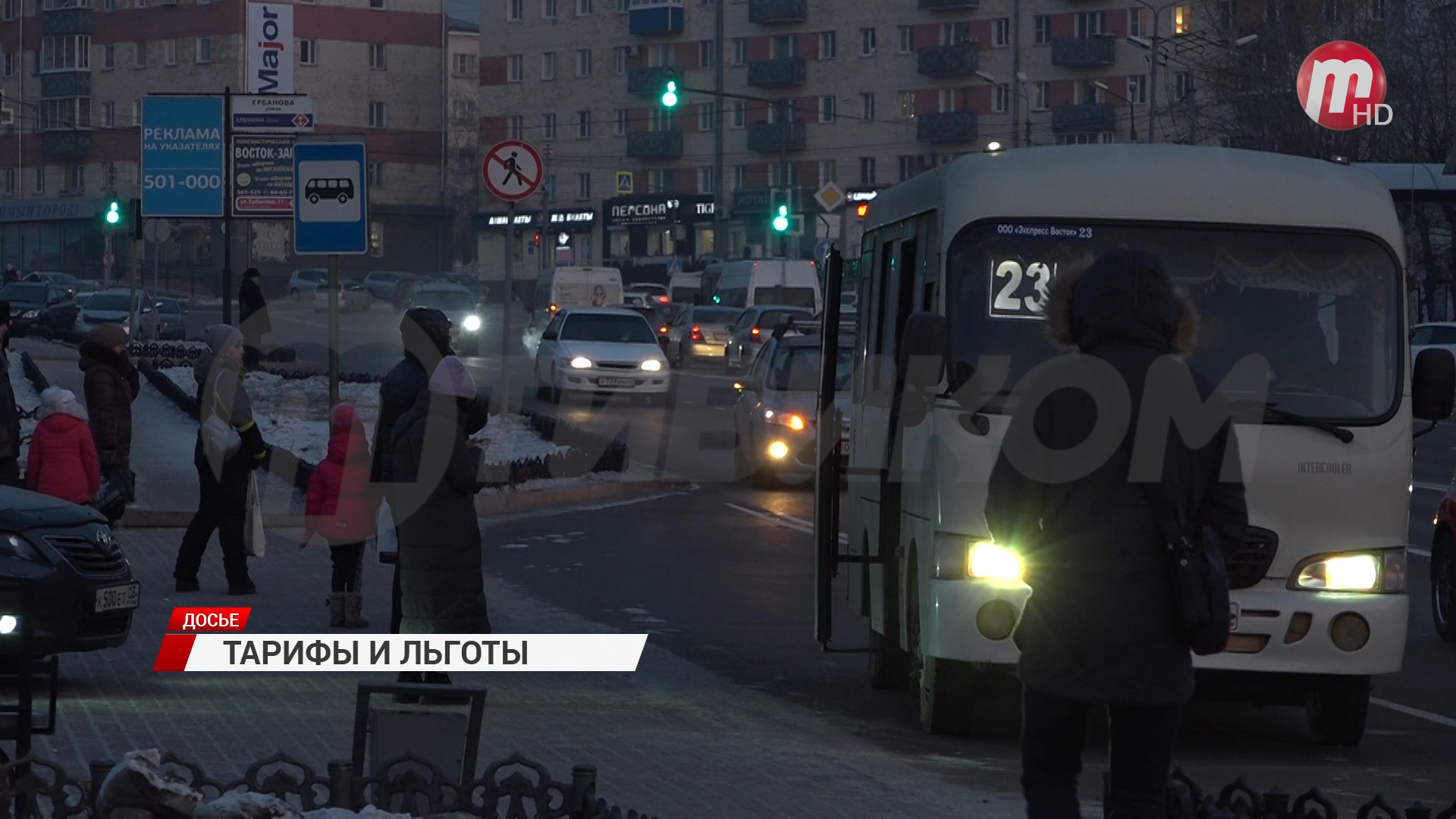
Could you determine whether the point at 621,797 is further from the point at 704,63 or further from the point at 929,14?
the point at 704,63

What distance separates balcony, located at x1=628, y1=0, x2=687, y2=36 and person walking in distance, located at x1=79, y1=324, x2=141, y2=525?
81.2 m

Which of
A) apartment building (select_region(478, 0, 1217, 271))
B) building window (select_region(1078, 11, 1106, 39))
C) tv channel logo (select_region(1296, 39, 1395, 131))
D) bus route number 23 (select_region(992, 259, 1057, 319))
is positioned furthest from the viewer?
apartment building (select_region(478, 0, 1217, 271))

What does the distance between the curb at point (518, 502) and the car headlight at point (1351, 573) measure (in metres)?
9.98

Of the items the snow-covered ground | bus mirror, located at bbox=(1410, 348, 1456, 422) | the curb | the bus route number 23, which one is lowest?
the curb

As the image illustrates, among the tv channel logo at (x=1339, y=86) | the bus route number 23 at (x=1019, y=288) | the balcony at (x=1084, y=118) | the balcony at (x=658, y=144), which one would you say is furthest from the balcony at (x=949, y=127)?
the bus route number 23 at (x=1019, y=288)

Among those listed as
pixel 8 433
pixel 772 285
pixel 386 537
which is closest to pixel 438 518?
pixel 386 537

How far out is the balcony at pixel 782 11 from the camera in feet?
293

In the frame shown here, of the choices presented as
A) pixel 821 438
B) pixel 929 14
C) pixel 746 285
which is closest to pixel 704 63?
pixel 929 14

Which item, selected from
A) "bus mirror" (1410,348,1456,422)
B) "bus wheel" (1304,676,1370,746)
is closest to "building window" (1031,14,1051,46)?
"bus wheel" (1304,676,1370,746)

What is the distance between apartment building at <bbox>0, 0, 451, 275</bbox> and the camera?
3979 inches

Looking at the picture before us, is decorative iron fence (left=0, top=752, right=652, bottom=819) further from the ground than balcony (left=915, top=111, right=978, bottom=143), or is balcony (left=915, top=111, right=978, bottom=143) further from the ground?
balcony (left=915, top=111, right=978, bottom=143)

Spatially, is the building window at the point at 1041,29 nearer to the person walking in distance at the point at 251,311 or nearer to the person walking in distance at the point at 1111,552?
the person walking in distance at the point at 251,311

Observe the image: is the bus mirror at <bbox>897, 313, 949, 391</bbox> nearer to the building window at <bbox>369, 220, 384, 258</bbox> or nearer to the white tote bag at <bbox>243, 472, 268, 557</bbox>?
the white tote bag at <bbox>243, 472, 268, 557</bbox>

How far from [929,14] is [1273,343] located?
79.9m
